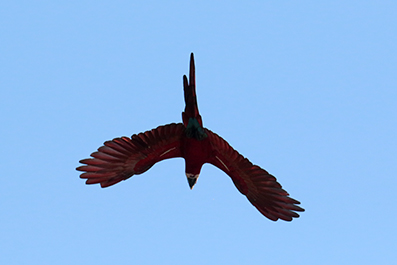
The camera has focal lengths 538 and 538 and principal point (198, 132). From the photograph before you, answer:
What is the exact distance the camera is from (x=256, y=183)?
1030 centimetres

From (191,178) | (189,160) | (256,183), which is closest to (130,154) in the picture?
(189,160)

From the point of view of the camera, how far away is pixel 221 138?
986 cm

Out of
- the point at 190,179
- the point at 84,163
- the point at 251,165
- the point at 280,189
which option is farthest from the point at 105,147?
the point at 280,189

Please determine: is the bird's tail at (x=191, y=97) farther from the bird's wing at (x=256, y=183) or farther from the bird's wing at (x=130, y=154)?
the bird's wing at (x=256, y=183)

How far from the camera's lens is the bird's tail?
9.14m

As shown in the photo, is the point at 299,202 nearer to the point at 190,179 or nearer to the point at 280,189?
the point at 280,189

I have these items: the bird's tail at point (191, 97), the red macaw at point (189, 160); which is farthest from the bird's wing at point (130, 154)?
the bird's tail at point (191, 97)

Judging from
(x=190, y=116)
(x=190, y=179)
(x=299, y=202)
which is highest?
(x=190, y=116)

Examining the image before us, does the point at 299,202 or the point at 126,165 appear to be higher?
the point at 126,165

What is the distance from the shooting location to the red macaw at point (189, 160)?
32.2 feet

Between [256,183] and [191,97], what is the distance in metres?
2.26

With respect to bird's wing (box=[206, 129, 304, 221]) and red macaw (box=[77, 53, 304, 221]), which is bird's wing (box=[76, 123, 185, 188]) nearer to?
red macaw (box=[77, 53, 304, 221])

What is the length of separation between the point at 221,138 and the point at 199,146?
431 mm

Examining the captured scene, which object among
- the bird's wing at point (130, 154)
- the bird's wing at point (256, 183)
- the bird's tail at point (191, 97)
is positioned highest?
the bird's tail at point (191, 97)
